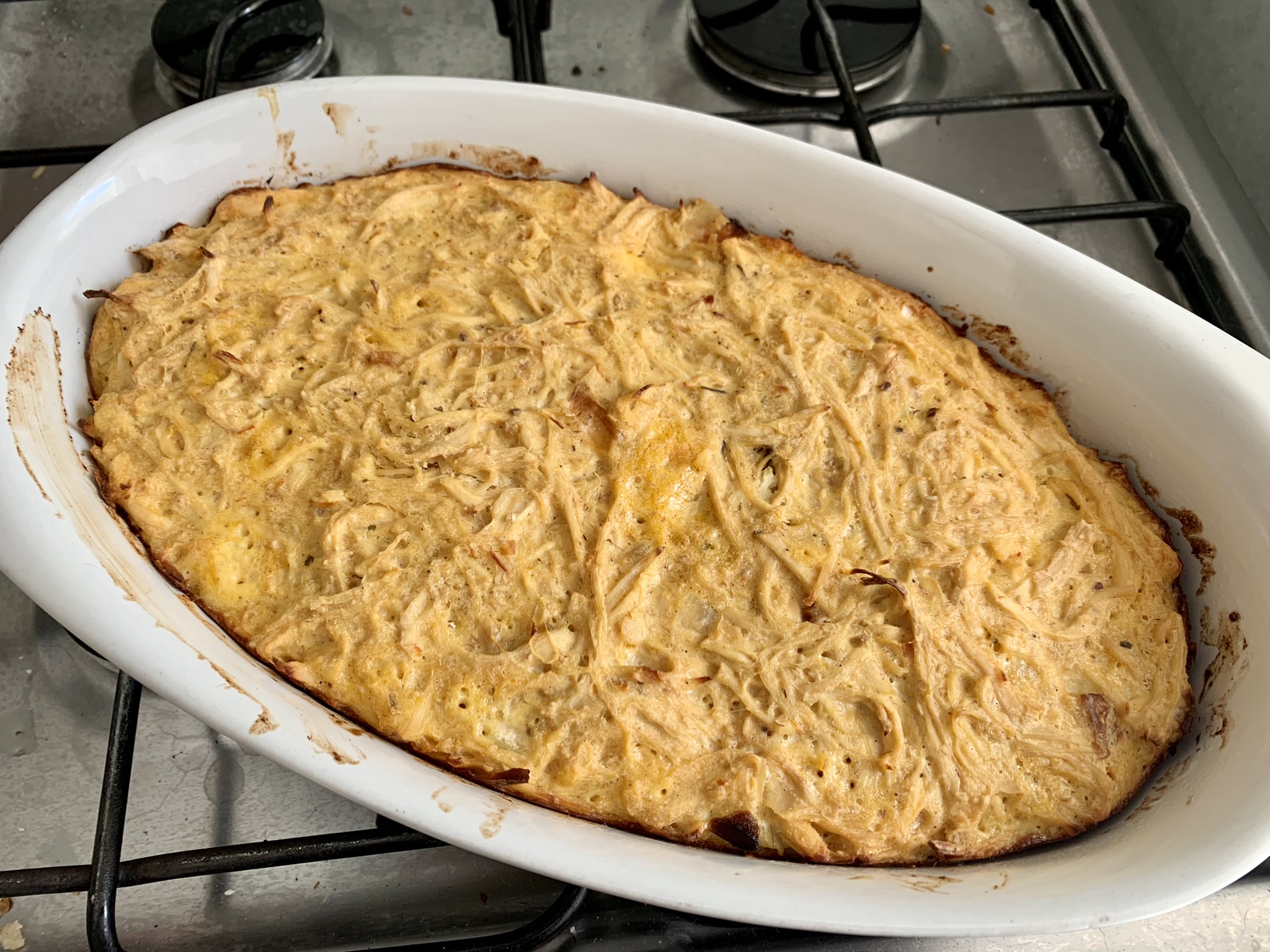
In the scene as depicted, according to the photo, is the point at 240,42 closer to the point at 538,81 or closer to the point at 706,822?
the point at 538,81

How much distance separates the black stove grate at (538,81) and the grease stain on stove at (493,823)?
7cm

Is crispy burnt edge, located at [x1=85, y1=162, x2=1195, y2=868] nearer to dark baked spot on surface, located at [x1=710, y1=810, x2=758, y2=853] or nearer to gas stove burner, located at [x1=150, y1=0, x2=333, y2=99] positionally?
dark baked spot on surface, located at [x1=710, y1=810, x2=758, y2=853]

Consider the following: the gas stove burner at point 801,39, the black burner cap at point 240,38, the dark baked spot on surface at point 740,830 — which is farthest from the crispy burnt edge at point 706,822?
the gas stove burner at point 801,39

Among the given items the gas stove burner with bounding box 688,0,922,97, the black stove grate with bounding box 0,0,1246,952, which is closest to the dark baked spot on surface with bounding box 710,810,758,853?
the black stove grate with bounding box 0,0,1246,952

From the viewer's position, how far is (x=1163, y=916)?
4.71 feet

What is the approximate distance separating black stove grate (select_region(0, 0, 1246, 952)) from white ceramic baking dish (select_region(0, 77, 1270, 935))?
14 centimetres

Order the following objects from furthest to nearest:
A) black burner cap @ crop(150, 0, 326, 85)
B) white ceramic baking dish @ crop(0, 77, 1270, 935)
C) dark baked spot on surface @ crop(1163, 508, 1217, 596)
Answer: black burner cap @ crop(150, 0, 326, 85)
dark baked spot on surface @ crop(1163, 508, 1217, 596)
white ceramic baking dish @ crop(0, 77, 1270, 935)

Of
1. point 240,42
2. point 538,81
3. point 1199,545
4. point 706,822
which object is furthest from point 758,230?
point 240,42

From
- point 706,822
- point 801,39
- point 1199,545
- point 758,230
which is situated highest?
point 801,39

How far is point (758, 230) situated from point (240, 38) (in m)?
1.23

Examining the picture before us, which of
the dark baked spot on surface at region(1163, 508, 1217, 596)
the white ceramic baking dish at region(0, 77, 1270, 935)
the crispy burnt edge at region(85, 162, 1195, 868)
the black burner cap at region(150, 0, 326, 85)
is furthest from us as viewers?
the black burner cap at region(150, 0, 326, 85)

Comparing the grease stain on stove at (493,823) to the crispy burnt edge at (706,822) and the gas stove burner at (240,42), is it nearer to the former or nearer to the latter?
the crispy burnt edge at (706,822)

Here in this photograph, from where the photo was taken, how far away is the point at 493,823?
1202mm

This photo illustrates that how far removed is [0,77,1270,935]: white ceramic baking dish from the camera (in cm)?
117
